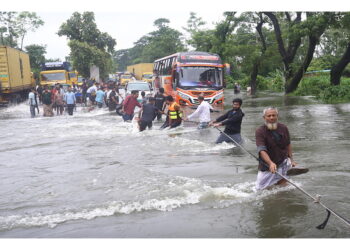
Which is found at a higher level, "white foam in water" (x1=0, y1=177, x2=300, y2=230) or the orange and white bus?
the orange and white bus

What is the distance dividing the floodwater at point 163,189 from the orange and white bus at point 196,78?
7374 mm

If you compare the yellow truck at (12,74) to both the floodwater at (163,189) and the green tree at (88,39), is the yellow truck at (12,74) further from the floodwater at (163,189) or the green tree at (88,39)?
the floodwater at (163,189)

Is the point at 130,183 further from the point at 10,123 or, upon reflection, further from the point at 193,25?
the point at 193,25

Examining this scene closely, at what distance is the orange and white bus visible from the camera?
20.3m

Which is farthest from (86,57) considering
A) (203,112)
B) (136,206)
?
(136,206)

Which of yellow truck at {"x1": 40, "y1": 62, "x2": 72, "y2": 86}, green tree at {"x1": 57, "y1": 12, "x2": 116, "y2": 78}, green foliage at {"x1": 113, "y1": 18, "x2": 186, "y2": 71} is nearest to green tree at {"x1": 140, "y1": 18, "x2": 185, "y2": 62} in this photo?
green foliage at {"x1": 113, "y1": 18, "x2": 186, "y2": 71}

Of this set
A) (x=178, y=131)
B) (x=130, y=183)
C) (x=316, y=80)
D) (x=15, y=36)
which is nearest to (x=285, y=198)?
(x=130, y=183)

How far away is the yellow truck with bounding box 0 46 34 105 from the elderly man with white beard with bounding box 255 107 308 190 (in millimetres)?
22222

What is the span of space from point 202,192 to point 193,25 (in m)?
49.7

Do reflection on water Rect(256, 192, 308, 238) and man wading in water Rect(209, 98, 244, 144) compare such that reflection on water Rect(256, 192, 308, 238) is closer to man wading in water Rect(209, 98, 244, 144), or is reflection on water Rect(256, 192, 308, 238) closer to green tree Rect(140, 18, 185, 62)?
man wading in water Rect(209, 98, 244, 144)

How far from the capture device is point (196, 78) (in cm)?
2081

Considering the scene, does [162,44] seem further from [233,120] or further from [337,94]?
[233,120]

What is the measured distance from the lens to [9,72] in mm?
25125

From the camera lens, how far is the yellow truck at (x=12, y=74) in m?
24.8
